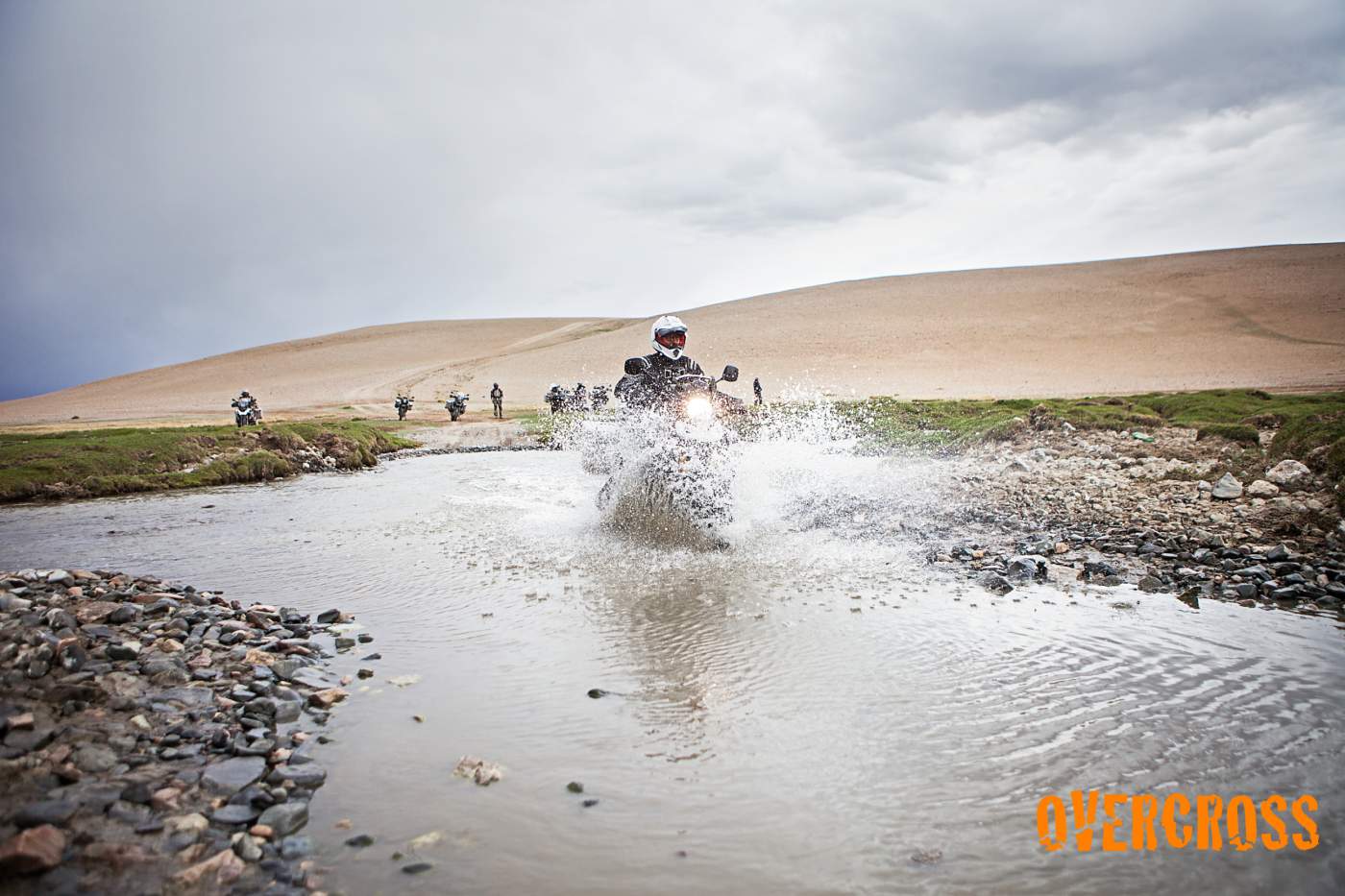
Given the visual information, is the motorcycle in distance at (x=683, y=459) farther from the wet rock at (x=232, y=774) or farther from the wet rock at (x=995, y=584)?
the wet rock at (x=232, y=774)

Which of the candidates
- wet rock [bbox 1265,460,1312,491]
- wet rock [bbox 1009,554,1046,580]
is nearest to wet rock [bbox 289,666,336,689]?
wet rock [bbox 1009,554,1046,580]

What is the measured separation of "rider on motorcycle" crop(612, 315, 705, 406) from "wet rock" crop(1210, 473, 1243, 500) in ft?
25.8

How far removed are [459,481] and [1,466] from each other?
11729 mm

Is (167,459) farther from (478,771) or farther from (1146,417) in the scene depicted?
(1146,417)

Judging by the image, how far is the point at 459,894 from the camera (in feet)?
11.2

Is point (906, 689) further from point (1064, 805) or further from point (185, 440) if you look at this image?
point (185, 440)

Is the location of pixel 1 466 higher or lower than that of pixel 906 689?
higher

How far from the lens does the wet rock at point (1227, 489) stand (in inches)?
415

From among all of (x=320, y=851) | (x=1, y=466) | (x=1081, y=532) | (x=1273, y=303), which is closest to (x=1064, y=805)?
(x=320, y=851)

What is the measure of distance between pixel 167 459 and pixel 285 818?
21.4 meters

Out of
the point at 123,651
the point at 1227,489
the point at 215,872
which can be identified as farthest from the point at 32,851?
the point at 1227,489

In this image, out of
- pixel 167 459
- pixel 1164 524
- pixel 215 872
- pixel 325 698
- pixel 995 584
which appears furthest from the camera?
pixel 167 459

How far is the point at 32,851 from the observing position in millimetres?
3252

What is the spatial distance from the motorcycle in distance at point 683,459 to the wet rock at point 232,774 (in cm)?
700
